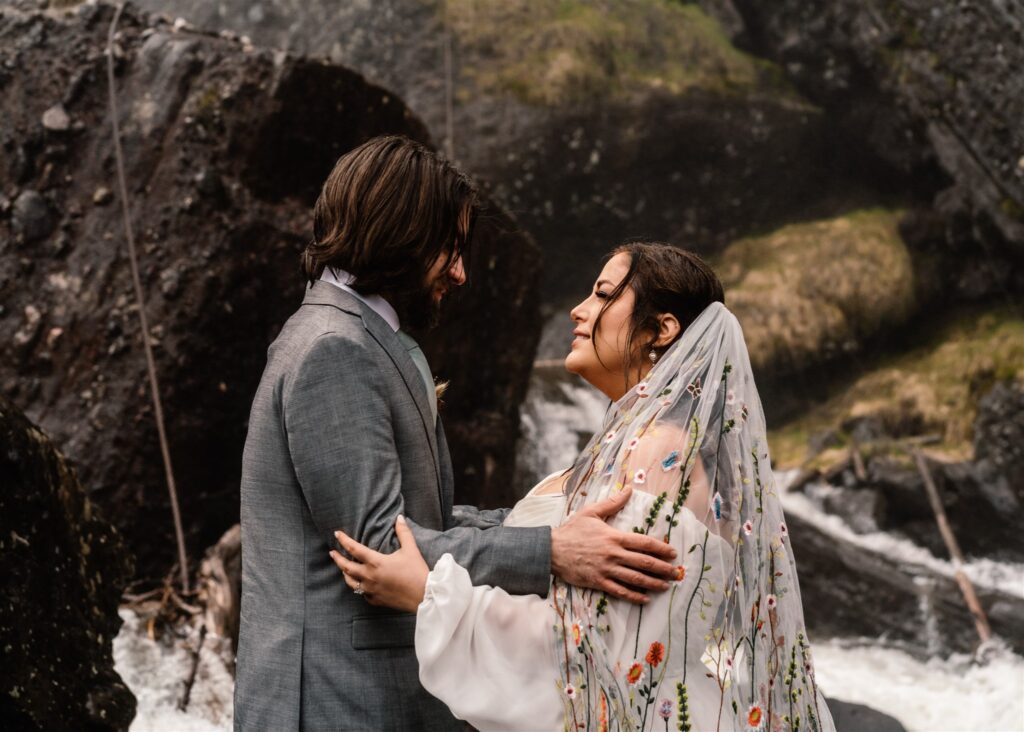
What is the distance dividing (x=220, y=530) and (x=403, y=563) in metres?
3.81

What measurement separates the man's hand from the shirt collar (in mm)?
573

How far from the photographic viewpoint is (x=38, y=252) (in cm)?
549

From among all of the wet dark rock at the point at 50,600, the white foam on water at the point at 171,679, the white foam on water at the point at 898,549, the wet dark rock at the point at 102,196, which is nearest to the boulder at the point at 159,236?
the wet dark rock at the point at 102,196

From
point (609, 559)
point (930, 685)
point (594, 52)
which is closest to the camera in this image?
point (609, 559)

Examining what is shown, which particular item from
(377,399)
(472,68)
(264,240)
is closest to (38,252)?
(264,240)

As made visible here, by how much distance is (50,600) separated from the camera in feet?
9.27

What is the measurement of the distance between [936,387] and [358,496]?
409 inches

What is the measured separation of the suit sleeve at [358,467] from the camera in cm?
204

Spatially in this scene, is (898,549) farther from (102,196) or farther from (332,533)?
(332,533)

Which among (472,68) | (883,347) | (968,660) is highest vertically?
(472,68)

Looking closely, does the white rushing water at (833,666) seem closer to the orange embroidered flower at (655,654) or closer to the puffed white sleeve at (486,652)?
the puffed white sleeve at (486,652)

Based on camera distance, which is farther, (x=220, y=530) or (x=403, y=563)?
(x=220, y=530)

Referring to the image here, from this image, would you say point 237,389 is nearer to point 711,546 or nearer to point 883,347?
point 711,546

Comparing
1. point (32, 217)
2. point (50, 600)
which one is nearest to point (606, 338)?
point (50, 600)
